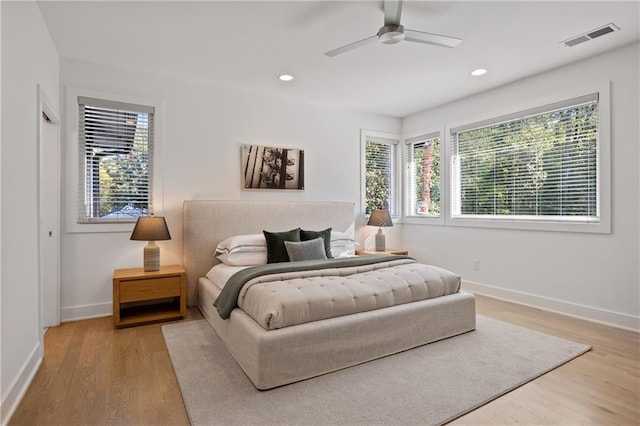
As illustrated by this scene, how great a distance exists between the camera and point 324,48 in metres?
3.20

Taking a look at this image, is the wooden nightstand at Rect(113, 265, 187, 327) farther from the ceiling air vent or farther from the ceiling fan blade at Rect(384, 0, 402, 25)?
the ceiling air vent

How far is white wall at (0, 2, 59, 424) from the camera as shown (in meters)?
1.91

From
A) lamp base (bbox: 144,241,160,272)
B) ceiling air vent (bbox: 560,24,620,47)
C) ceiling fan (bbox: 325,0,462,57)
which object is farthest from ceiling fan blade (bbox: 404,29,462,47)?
lamp base (bbox: 144,241,160,272)

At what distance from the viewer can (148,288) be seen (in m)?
3.32

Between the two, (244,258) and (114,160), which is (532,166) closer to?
(244,258)

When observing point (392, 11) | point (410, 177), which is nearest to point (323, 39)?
point (392, 11)

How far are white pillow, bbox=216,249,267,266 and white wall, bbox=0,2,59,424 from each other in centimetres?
159

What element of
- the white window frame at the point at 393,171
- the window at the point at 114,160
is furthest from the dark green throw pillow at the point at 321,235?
the window at the point at 114,160

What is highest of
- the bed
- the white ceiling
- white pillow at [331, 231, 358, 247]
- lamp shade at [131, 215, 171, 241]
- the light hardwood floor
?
the white ceiling

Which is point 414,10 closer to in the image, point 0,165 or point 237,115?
point 237,115

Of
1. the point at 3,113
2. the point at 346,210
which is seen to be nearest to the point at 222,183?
the point at 346,210

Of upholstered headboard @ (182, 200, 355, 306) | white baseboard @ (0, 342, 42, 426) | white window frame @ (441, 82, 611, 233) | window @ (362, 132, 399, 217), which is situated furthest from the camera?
window @ (362, 132, 399, 217)

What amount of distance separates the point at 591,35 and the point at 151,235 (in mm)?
4347

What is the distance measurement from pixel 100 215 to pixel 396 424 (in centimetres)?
338
